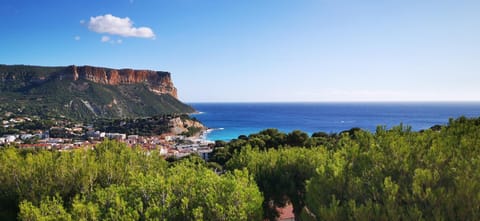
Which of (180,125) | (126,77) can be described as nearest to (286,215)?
(180,125)

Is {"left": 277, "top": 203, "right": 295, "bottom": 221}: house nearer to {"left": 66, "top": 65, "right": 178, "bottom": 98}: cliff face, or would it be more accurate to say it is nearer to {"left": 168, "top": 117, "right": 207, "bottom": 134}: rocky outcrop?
{"left": 168, "top": 117, "right": 207, "bottom": 134}: rocky outcrop

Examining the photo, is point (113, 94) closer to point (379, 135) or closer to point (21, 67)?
point (21, 67)

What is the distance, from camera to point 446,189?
26.2 ft

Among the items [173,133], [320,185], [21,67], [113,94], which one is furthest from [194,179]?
[21,67]

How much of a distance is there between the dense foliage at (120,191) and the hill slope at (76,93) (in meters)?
116

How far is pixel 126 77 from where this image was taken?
168m

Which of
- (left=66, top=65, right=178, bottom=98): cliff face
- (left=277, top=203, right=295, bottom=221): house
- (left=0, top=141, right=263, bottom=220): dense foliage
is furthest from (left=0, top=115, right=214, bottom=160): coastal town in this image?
(left=0, top=141, right=263, bottom=220): dense foliage

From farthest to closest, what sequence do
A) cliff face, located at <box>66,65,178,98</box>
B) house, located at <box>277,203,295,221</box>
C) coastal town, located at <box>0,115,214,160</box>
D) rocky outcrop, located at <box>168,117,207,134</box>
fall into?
cliff face, located at <box>66,65,178,98</box>
rocky outcrop, located at <box>168,117,207,134</box>
coastal town, located at <box>0,115,214,160</box>
house, located at <box>277,203,295,221</box>

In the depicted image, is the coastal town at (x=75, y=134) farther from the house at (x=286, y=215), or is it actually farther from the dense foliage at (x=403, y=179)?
the dense foliage at (x=403, y=179)

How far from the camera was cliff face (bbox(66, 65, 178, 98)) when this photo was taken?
5871 inches

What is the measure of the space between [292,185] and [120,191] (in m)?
7.09

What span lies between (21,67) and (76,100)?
34.3 metres

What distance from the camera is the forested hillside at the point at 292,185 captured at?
7.63 metres

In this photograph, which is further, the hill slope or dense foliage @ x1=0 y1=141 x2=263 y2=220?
the hill slope
